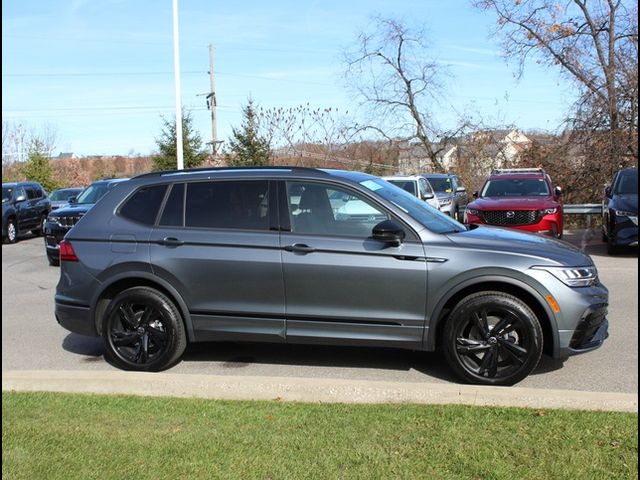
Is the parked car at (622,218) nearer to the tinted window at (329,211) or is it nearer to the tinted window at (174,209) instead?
the tinted window at (329,211)

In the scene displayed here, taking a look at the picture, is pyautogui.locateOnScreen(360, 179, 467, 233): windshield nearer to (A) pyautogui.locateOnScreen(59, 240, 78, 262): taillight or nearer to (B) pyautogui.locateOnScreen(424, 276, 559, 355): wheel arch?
(B) pyautogui.locateOnScreen(424, 276, 559, 355): wheel arch

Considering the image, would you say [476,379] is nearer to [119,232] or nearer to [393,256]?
[393,256]

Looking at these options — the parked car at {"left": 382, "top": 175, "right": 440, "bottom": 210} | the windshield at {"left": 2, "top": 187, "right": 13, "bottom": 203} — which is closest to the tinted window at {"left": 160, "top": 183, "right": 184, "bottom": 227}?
the parked car at {"left": 382, "top": 175, "right": 440, "bottom": 210}

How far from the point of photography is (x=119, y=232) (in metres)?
5.79

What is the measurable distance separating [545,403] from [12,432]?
335 centimetres

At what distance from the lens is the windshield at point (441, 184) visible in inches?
874

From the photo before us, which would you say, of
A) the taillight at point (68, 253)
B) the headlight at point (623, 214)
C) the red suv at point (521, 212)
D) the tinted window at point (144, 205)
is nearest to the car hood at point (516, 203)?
the red suv at point (521, 212)

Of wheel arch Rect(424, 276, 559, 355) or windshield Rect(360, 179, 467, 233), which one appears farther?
windshield Rect(360, 179, 467, 233)

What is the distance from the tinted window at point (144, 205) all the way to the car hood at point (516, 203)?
927 cm

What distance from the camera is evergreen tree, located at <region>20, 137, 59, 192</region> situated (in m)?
37.8

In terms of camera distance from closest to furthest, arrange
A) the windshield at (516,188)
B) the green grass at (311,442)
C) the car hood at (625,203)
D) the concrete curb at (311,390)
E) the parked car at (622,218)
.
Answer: the green grass at (311,442) → the concrete curb at (311,390) → the car hood at (625,203) → the parked car at (622,218) → the windshield at (516,188)

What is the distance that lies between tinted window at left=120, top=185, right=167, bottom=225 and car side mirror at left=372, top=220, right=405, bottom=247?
79.6 inches

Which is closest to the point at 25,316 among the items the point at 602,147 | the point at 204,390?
the point at 204,390

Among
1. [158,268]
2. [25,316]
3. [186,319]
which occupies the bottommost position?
[25,316]
